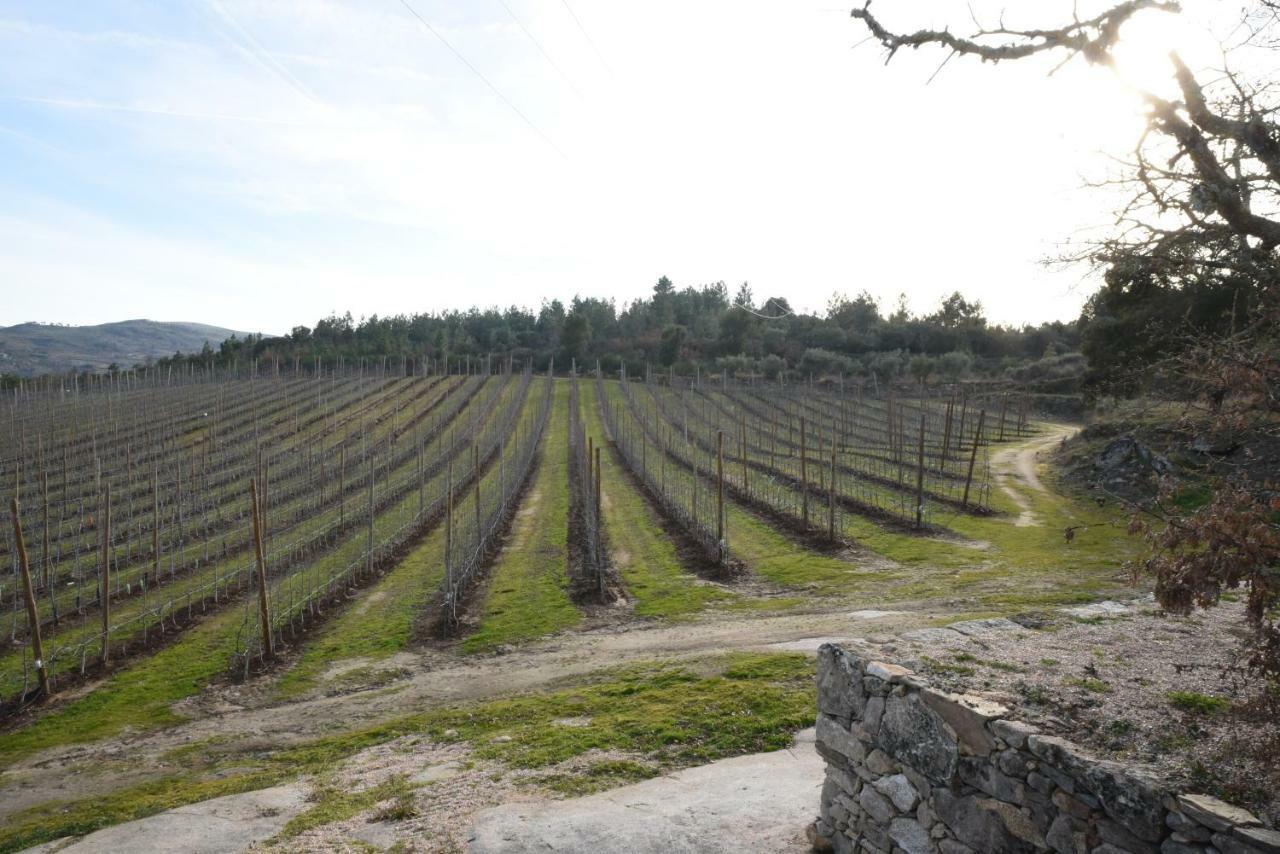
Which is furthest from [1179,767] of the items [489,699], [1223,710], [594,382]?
[594,382]

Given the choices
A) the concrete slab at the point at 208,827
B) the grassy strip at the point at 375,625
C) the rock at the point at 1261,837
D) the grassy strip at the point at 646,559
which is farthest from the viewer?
the grassy strip at the point at 646,559

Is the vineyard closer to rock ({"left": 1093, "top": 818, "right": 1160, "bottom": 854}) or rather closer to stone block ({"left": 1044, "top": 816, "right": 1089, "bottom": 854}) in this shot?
stone block ({"left": 1044, "top": 816, "right": 1089, "bottom": 854})

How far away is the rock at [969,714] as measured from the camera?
15.3ft

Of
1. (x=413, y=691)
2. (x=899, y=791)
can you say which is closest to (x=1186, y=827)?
(x=899, y=791)

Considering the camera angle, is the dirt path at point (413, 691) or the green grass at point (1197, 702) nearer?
the green grass at point (1197, 702)

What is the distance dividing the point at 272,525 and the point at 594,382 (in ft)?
146

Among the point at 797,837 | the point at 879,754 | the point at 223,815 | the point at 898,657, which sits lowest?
the point at 223,815

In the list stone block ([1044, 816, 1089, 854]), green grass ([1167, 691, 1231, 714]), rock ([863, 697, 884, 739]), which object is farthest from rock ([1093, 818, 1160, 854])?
rock ([863, 697, 884, 739])

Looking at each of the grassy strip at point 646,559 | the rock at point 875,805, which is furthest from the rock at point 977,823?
the grassy strip at point 646,559

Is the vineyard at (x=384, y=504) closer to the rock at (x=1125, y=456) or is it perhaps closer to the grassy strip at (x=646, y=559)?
the grassy strip at (x=646, y=559)

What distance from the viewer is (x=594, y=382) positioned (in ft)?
230

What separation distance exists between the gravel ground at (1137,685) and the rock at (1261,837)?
0.51 ft

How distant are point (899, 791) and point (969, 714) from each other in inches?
36.4

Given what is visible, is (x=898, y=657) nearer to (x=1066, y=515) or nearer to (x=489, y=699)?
(x=489, y=699)
